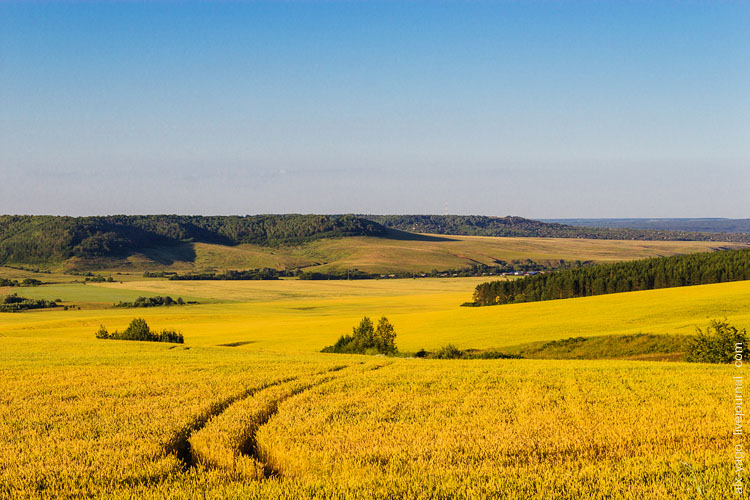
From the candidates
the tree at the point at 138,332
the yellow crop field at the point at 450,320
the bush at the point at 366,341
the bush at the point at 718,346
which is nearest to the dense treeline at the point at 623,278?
the yellow crop field at the point at 450,320

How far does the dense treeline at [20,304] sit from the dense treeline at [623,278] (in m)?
91.2

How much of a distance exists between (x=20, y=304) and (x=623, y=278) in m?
123

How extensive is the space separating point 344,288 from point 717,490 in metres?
166

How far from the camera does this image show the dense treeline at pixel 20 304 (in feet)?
396

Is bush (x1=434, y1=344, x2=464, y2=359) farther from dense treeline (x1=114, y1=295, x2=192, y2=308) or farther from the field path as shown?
dense treeline (x1=114, y1=295, x2=192, y2=308)

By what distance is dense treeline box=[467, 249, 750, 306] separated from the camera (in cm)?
10544

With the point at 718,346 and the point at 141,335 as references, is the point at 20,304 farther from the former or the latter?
the point at 718,346

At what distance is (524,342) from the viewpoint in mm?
48719

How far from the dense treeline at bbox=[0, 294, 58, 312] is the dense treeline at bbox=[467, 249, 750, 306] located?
91188 millimetres

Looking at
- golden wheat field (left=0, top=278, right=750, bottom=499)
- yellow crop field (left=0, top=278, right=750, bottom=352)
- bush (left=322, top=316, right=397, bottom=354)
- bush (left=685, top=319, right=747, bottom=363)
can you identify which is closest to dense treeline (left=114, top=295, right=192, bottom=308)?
yellow crop field (left=0, top=278, right=750, bottom=352)

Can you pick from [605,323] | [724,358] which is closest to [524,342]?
[605,323]

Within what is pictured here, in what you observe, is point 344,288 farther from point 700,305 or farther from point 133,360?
point 133,360

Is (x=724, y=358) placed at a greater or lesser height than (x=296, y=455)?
lesser

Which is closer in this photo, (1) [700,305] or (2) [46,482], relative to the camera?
(2) [46,482]
